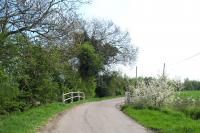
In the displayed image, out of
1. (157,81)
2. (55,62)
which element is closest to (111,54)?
(157,81)

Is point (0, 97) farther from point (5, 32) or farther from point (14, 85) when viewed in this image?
point (5, 32)

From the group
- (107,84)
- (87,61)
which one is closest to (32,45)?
(87,61)

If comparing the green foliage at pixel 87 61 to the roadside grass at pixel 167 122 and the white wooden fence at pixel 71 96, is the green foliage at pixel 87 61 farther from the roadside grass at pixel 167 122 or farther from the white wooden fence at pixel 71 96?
the roadside grass at pixel 167 122

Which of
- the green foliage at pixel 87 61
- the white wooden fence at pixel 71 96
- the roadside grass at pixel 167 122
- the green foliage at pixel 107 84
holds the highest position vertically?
the green foliage at pixel 87 61

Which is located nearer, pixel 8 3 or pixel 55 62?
A: pixel 8 3

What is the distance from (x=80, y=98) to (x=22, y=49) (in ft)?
81.6

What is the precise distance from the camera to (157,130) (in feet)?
59.9

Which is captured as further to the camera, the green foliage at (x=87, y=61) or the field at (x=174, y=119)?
the green foliage at (x=87, y=61)

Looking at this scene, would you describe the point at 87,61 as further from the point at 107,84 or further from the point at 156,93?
the point at 156,93

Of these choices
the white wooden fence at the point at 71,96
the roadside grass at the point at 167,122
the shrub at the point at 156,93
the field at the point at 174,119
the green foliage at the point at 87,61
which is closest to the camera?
the roadside grass at the point at 167,122

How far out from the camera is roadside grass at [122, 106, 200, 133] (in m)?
17.3

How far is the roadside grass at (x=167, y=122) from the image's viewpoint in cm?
1727

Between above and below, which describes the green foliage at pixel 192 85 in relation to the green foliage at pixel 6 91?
above

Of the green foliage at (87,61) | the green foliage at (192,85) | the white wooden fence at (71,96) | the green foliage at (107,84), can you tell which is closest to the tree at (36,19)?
the white wooden fence at (71,96)
